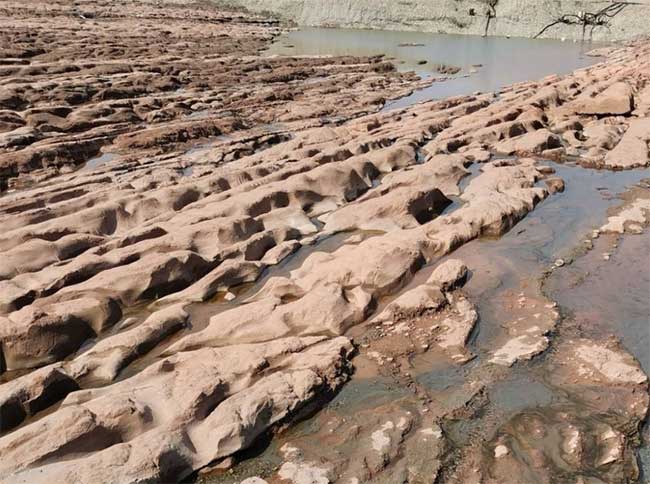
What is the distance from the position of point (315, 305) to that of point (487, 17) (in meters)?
40.1

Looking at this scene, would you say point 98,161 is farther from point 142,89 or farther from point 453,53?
point 453,53

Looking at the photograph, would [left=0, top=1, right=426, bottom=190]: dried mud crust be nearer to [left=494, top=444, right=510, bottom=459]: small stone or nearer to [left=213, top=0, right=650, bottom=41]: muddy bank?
[left=494, top=444, right=510, bottom=459]: small stone

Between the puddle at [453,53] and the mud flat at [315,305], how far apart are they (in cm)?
872

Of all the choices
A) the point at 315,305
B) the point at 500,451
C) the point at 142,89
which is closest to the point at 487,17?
the point at 142,89

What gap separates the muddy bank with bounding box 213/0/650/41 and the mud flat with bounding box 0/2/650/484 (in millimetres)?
27947

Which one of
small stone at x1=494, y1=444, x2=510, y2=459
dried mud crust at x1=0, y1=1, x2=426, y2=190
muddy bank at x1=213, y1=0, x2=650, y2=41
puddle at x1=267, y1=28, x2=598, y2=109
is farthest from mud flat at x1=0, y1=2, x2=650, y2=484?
muddy bank at x1=213, y1=0, x2=650, y2=41

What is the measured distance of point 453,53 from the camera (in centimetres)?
3344

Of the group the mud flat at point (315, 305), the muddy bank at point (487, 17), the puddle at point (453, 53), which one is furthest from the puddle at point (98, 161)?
the muddy bank at point (487, 17)

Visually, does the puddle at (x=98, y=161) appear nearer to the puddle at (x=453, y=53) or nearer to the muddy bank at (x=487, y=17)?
the puddle at (x=453, y=53)

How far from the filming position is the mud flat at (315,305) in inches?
182

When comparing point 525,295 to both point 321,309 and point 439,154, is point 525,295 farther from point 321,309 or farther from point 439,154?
point 439,154

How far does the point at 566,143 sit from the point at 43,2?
157 feet

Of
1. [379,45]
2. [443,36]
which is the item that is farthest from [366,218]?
[443,36]

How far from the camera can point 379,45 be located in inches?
1458
